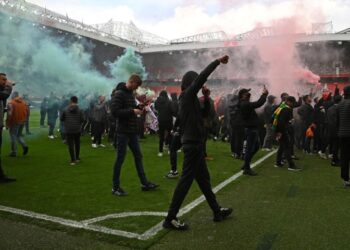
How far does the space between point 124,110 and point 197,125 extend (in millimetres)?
1935

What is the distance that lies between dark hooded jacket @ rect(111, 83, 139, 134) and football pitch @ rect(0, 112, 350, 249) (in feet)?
3.89

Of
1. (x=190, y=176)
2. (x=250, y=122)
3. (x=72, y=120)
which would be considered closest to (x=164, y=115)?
(x=72, y=120)

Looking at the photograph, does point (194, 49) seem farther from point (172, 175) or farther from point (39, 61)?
point (172, 175)

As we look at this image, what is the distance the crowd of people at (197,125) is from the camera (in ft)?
15.9

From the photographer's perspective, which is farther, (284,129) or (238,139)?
(238,139)

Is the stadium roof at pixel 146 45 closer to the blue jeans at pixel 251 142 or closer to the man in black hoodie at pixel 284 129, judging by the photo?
the man in black hoodie at pixel 284 129

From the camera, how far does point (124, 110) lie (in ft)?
20.9

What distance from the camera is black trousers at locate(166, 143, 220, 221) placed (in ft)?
15.6

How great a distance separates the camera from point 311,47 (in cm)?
3659

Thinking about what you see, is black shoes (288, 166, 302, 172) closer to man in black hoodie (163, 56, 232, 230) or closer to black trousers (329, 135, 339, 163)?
black trousers (329, 135, 339, 163)

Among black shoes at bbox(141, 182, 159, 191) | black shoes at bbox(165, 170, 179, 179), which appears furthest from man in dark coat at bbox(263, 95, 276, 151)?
black shoes at bbox(141, 182, 159, 191)

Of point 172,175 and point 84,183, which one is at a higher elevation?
point 172,175

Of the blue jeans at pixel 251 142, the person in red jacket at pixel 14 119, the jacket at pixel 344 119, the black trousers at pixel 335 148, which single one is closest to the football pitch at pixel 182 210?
the black trousers at pixel 335 148

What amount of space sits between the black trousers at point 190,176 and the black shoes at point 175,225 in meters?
0.05
